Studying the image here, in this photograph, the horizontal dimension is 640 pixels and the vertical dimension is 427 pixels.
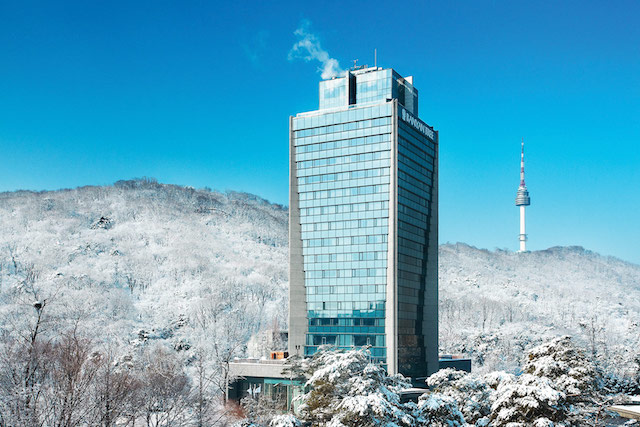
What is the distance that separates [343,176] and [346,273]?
13359mm

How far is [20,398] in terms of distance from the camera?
85.2 feet

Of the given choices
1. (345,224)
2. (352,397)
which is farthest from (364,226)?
(352,397)

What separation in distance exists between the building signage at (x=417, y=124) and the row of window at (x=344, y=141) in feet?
14.5

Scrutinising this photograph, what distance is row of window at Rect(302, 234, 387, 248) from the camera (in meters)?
87.3

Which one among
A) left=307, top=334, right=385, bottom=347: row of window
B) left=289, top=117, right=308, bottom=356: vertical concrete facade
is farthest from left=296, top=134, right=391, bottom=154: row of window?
left=307, top=334, right=385, bottom=347: row of window

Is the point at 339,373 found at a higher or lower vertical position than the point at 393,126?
lower

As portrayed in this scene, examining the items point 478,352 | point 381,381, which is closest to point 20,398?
point 381,381

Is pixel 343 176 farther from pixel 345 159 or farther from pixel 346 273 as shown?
pixel 346 273

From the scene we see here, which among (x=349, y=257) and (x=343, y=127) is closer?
(x=349, y=257)

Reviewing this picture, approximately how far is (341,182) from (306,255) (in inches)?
451

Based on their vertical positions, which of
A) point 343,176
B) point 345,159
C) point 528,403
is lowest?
point 528,403

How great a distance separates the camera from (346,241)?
3509 inches

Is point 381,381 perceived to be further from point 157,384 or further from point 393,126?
point 393,126

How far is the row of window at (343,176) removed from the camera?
88.1m
